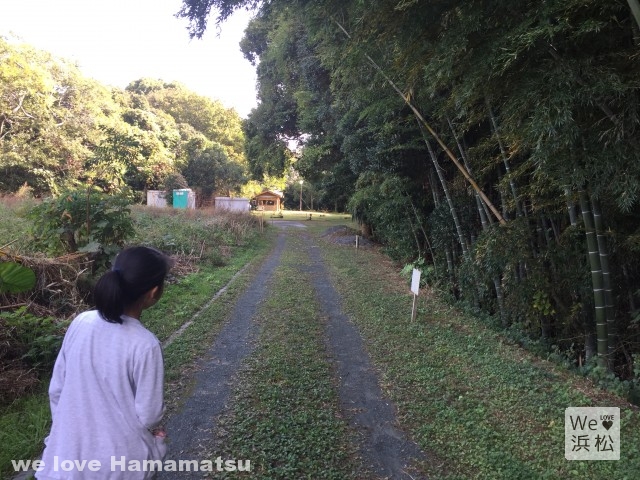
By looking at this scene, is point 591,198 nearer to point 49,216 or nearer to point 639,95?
point 639,95

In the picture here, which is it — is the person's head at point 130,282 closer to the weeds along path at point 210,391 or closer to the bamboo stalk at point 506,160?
the weeds along path at point 210,391

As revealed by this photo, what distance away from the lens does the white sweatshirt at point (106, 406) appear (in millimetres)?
Answer: 1464

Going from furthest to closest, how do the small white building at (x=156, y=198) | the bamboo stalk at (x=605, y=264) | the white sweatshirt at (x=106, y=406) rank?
1. the small white building at (x=156, y=198)
2. the bamboo stalk at (x=605, y=264)
3. the white sweatshirt at (x=106, y=406)

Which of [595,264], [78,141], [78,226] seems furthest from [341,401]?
[78,141]

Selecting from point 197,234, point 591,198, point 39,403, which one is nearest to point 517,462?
point 591,198

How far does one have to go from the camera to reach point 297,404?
3592mm

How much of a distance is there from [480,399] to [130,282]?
3.25 meters

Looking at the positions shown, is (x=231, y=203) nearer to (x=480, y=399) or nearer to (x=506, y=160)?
(x=506, y=160)

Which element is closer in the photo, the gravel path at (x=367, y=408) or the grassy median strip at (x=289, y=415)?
the grassy median strip at (x=289, y=415)

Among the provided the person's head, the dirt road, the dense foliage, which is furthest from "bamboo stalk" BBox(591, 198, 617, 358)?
the dense foliage

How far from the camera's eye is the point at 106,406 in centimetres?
148

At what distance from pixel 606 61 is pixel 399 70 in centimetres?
214

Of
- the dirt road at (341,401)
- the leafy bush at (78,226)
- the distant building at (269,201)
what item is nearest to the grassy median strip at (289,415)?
the dirt road at (341,401)

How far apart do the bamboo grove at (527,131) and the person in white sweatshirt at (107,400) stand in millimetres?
3151
